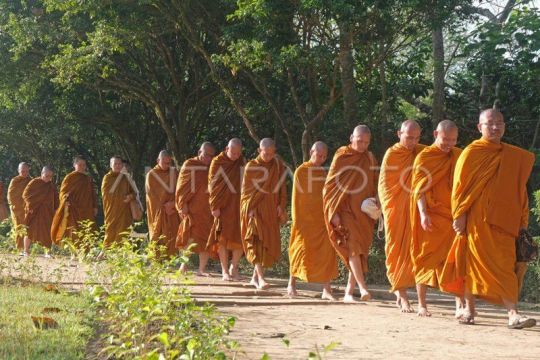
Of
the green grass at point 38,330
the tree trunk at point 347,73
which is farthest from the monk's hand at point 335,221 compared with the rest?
the tree trunk at point 347,73

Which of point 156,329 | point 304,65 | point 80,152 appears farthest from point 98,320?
point 80,152

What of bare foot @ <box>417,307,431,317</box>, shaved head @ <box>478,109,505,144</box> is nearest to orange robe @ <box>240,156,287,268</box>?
bare foot @ <box>417,307,431,317</box>

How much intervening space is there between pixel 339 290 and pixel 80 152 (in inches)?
698

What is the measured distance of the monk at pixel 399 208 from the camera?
379 inches

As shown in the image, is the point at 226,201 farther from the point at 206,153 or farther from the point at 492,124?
the point at 492,124

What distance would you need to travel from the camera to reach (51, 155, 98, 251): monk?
57.5ft

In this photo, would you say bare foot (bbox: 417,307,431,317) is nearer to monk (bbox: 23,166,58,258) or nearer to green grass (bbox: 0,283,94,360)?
green grass (bbox: 0,283,94,360)

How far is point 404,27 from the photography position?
1564cm

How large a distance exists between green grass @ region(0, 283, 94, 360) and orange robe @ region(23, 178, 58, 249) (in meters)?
9.76

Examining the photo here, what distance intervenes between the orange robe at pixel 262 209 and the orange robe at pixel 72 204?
596 cm

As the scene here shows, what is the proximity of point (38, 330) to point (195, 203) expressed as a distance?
8.42 metres

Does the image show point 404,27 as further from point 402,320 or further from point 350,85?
point 402,320

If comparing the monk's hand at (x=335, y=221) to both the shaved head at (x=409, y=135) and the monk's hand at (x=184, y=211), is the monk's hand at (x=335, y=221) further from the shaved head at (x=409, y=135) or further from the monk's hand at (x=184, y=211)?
the monk's hand at (x=184, y=211)

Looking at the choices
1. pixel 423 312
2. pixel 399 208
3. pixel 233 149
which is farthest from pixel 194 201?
pixel 423 312
